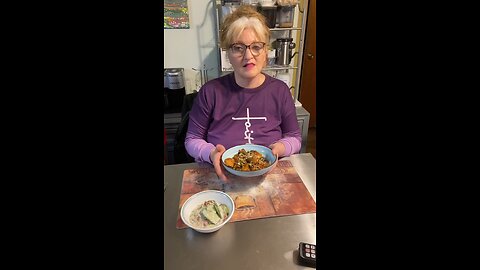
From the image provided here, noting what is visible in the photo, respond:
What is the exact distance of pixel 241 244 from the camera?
2.19ft

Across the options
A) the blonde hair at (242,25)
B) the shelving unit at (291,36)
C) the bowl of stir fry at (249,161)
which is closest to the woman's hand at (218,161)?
the bowl of stir fry at (249,161)

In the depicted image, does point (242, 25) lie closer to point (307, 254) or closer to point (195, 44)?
point (307, 254)

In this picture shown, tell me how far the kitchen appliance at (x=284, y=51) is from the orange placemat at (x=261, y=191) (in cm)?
131

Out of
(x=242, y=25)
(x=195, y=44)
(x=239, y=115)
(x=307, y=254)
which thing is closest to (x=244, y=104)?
(x=239, y=115)

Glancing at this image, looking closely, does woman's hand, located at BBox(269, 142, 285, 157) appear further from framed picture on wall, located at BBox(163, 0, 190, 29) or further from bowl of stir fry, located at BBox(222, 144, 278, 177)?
framed picture on wall, located at BBox(163, 0, 190, 29)

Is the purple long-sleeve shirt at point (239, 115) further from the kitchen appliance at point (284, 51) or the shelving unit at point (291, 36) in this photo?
the kitchen appliance at point (284, 51)

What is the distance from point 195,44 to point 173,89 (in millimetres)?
481

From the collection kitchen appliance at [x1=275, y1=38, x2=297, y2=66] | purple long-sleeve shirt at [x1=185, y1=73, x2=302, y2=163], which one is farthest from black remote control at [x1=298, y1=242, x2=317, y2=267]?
kitchen appliance at [x1=275, y1=38, x2=297, y2=66]
